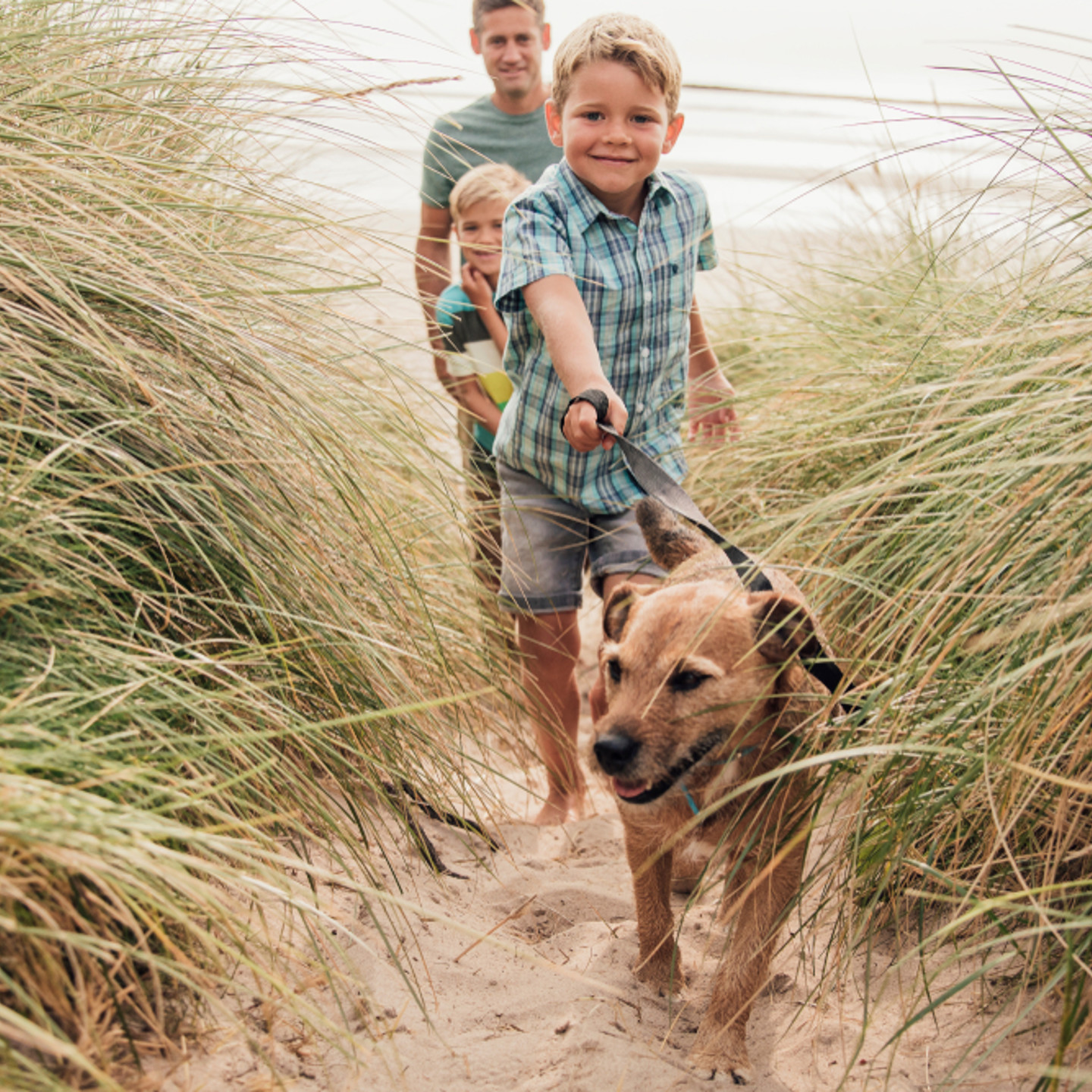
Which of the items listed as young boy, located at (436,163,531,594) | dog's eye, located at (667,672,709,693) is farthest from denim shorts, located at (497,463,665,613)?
dog's eye, located at (667,672,709,693)

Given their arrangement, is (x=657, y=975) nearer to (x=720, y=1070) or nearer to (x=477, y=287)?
(x=720, y=1070)

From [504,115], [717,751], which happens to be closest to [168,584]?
[717,751]

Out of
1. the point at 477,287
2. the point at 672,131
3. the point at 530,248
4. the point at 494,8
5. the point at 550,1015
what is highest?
the point at 494,8

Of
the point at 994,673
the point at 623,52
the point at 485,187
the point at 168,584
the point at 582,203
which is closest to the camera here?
the point at 994,673

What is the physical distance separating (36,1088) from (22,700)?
59 cm

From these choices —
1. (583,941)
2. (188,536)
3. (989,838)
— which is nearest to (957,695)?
(989,838)

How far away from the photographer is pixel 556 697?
399 centimetres

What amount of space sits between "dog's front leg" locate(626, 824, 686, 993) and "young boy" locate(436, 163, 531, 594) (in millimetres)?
1877

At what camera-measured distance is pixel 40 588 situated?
1903 millimetres

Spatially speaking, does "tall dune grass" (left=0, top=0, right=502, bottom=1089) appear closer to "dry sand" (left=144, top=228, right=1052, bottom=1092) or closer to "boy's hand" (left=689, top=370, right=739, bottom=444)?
"dry sand" (left=144, top=228, right=1052, bottom=1092)

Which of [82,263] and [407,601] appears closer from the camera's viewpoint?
[82,263]

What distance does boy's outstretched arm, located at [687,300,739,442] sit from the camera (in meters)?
4.41

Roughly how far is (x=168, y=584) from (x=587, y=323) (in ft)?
5.29

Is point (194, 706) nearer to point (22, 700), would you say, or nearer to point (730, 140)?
point (22, 700)
